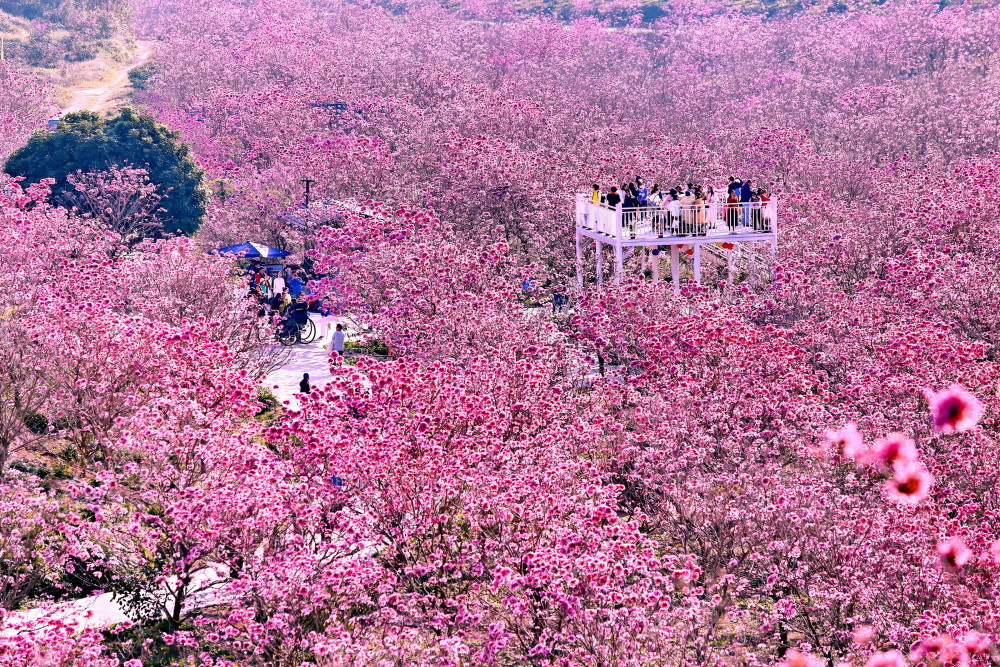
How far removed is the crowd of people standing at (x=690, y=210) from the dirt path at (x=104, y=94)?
45.2 meters

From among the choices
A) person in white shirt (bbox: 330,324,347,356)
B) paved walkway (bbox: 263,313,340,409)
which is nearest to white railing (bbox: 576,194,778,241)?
person in white shirt (bbox: 330,324,347,356)

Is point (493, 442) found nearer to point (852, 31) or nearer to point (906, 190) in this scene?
point (906, 190)

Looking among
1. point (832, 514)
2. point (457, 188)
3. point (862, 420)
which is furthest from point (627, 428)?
point (457, 188)

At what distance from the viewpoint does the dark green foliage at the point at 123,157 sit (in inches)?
1523

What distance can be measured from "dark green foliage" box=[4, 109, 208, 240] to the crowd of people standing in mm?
19307

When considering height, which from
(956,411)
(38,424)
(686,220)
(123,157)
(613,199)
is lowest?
(38,424)

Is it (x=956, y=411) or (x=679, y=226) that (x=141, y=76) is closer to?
(x=679, y=226)

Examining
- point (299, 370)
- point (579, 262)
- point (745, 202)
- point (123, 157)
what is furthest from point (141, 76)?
point (745, 202)

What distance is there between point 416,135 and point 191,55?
92.4ft

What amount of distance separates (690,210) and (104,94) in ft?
179

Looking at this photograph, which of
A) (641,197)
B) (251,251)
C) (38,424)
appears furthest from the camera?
(251,251)

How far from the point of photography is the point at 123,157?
40.3 meters

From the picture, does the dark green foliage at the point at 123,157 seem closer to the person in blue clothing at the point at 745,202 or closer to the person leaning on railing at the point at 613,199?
the person leaning on railing at the point at 613,199

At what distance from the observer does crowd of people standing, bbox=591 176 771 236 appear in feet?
87.2
